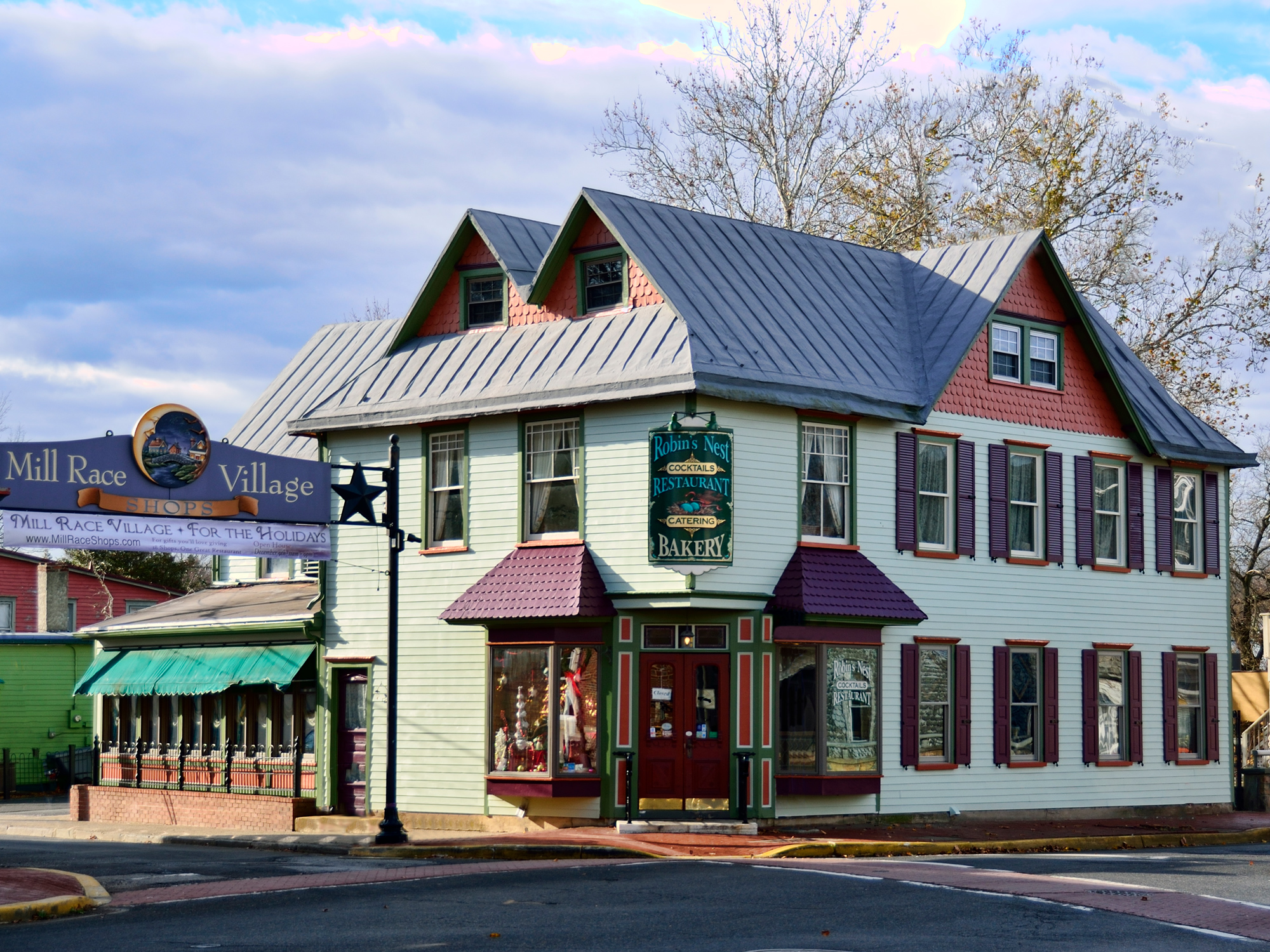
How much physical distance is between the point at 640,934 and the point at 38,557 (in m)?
40.1

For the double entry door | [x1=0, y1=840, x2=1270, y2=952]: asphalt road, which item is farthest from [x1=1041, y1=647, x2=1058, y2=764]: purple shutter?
[x1=0, y1=840, x2=1270, y2=952]: asphalt road

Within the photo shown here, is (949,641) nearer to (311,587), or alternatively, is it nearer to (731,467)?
(731,467)

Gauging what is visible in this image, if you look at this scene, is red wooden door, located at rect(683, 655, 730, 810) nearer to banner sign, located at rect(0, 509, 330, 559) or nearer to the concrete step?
the concrete step

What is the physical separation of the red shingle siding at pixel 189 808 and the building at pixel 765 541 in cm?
83

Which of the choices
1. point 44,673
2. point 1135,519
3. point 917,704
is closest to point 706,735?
point 917,704

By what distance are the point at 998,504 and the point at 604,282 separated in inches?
300

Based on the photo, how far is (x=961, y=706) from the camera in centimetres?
2588

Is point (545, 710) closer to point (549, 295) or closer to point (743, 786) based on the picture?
point (743, 786)

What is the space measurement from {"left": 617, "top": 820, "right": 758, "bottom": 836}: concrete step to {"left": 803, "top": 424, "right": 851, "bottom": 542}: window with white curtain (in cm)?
452

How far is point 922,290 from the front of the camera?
28.7m

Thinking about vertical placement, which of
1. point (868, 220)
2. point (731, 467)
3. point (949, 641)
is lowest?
point (949, 641)

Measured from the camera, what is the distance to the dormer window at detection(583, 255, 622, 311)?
82.8 feet

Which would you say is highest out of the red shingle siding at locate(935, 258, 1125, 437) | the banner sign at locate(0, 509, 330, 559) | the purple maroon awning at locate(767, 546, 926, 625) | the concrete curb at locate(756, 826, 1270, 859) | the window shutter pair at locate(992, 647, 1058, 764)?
the red shingle siding at locate(935, 258, 1125, 437)

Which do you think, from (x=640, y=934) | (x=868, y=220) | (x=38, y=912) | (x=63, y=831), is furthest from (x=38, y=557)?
(x=640, y=934)
